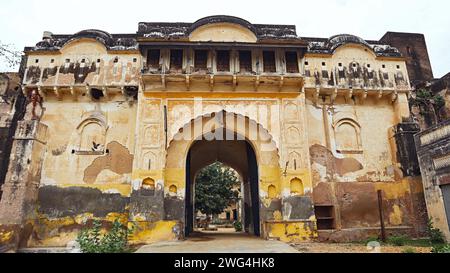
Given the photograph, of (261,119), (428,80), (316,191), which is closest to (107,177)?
(261,119)

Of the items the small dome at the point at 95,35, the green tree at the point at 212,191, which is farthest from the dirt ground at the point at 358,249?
the green tree at the point at 212,191

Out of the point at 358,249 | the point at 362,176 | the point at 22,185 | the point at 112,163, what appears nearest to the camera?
the point at 358,249

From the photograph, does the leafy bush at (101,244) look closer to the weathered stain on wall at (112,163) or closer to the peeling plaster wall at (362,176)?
the weathered stain on wall at (112,163)

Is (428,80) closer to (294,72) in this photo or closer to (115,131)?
(294,72)

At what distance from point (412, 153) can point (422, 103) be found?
2854 millimetres

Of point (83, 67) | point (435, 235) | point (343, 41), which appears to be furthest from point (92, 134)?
point (435, 235)

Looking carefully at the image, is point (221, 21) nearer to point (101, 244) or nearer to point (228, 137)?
point (228, 137)

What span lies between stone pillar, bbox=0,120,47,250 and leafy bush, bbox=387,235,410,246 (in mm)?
11366

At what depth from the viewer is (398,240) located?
10.0m

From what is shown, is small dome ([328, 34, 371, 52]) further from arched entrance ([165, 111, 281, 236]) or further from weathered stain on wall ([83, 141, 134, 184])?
weathered stain on wall ([83, 141, 134, 184])

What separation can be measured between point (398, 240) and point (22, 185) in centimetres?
1194

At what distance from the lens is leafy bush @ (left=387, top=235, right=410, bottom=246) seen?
9641 millimetres

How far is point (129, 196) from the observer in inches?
432

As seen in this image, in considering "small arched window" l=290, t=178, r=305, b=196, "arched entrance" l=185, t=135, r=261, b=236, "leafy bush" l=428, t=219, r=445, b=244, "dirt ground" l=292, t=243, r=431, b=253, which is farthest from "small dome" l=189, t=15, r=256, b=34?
"leafy bush" l=428, t=219, r=445, b=244
